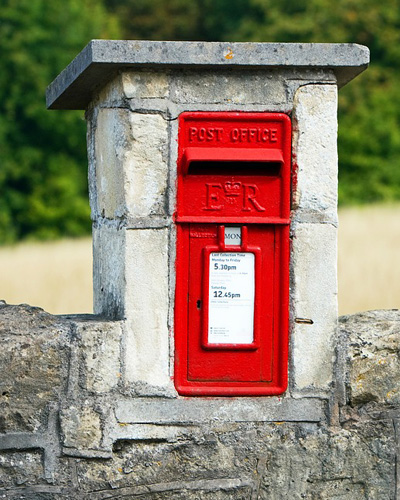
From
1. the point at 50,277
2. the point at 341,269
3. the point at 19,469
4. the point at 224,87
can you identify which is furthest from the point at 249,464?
the point at 50,277

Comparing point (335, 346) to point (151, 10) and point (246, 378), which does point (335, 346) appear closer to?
point (246, 378)

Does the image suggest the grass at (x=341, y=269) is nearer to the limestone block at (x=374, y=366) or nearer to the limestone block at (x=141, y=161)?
the limestone block at (x=374, y=366)

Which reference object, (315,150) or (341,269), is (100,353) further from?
(341,269)

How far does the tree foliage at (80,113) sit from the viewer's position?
22516mm

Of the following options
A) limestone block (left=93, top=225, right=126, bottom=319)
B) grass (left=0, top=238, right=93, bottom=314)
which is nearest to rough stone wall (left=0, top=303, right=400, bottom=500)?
limestone block (left=93, top=225, right=126, bottom=319)

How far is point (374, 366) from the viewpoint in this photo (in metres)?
3.22

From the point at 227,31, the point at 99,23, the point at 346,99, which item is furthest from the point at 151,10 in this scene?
the point at 346,99

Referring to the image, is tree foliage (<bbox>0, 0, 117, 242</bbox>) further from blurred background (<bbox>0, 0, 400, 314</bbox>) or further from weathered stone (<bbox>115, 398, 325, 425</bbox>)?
weathered stone (<bbox>115, 398, 325, 425</bbox>)

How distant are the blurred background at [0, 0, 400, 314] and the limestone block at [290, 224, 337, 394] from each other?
519 inches

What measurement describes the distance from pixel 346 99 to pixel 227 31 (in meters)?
4.92

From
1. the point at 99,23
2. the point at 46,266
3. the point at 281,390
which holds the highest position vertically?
the point at 99,23

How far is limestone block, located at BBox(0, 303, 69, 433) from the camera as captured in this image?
10.1 feet

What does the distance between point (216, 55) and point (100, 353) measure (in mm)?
1084

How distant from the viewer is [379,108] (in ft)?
82.9
